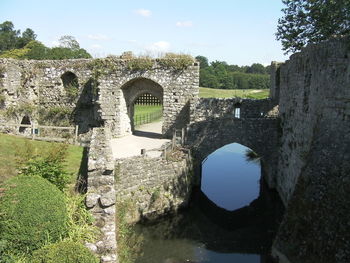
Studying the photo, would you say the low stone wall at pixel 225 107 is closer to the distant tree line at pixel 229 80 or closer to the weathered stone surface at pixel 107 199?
the weathered stone surface at pixel 107 199

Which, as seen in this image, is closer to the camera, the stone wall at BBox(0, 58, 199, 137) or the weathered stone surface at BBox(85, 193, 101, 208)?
the weathered stone surface at BBox(85, 193, 101, 208)

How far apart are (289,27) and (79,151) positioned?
14346 mm

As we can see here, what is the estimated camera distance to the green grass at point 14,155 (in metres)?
10.9

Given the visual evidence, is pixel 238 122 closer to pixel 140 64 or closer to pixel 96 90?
pixel 140 64

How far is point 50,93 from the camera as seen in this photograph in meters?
22.9

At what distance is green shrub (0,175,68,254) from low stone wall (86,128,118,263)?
3.18 ft

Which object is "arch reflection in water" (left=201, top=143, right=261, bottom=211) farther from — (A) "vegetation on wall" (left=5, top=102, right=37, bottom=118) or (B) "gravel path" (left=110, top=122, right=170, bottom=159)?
(A) "vegetation on wall" (left=5, top=102, right=37, bottom=118)

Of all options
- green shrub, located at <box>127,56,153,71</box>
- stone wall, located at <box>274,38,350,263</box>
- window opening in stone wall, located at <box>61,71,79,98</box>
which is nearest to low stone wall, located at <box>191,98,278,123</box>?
green shrub, located at <box>127,56,153,71</box>

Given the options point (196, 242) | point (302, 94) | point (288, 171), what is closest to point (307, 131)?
point (302, 94)

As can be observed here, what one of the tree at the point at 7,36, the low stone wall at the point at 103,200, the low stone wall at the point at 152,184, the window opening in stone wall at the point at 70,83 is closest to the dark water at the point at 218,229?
the low stone wall at the point at 152,184

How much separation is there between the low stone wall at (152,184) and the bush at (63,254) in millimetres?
6630

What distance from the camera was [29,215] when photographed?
23.0 ft

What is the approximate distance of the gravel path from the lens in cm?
1701

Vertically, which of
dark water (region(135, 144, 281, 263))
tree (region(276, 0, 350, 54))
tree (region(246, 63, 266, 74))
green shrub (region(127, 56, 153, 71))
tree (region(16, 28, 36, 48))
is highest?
tree (region(16, 28, 36, 48))
